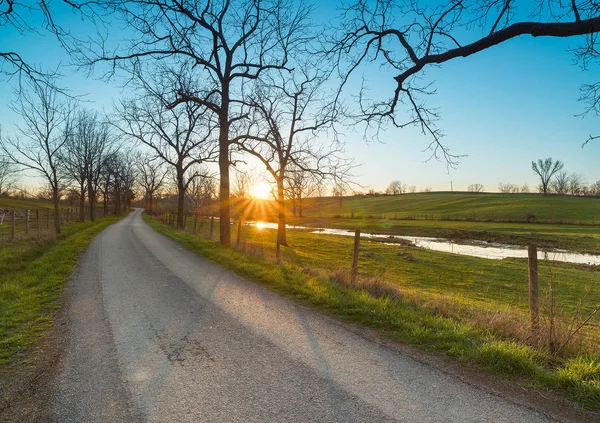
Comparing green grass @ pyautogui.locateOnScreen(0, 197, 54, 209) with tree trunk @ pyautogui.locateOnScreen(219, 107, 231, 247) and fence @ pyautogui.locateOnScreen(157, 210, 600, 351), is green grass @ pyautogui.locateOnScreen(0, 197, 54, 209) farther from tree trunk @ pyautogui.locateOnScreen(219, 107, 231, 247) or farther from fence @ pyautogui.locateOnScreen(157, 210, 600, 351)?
fence @ pyautogui.locateOnScreen(157, 210, 600, 351)

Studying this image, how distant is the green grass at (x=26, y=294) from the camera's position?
16.1ft

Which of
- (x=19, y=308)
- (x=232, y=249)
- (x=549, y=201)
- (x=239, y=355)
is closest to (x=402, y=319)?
(x=239, y=355)

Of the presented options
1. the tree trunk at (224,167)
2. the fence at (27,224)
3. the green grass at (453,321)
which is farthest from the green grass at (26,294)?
the fence at (27,224)

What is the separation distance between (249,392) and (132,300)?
4.62m

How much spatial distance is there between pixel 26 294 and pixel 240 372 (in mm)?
6407

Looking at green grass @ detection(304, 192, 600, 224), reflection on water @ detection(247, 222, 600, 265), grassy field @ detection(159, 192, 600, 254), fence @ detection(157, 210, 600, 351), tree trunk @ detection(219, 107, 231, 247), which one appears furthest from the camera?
green grass @ detection(304, 192, 600, 224)

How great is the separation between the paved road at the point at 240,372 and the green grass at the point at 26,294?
21.0 inches

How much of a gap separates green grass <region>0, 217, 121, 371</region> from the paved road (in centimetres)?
53

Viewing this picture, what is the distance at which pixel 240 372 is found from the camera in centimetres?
395

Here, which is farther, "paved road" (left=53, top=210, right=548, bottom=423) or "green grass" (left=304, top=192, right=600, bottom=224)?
"green grass" (left=304, top=192, right=600, bottom=224)

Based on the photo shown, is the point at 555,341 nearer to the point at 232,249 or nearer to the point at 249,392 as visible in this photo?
the point at 249,392

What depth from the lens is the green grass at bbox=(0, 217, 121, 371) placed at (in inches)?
194

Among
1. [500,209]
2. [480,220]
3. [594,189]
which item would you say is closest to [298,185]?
[480,220]

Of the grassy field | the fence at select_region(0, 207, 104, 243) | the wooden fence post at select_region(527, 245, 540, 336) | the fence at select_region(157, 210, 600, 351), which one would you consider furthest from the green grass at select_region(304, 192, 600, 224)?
the wooden fence post at select_region(527, 245, 540, 336)
